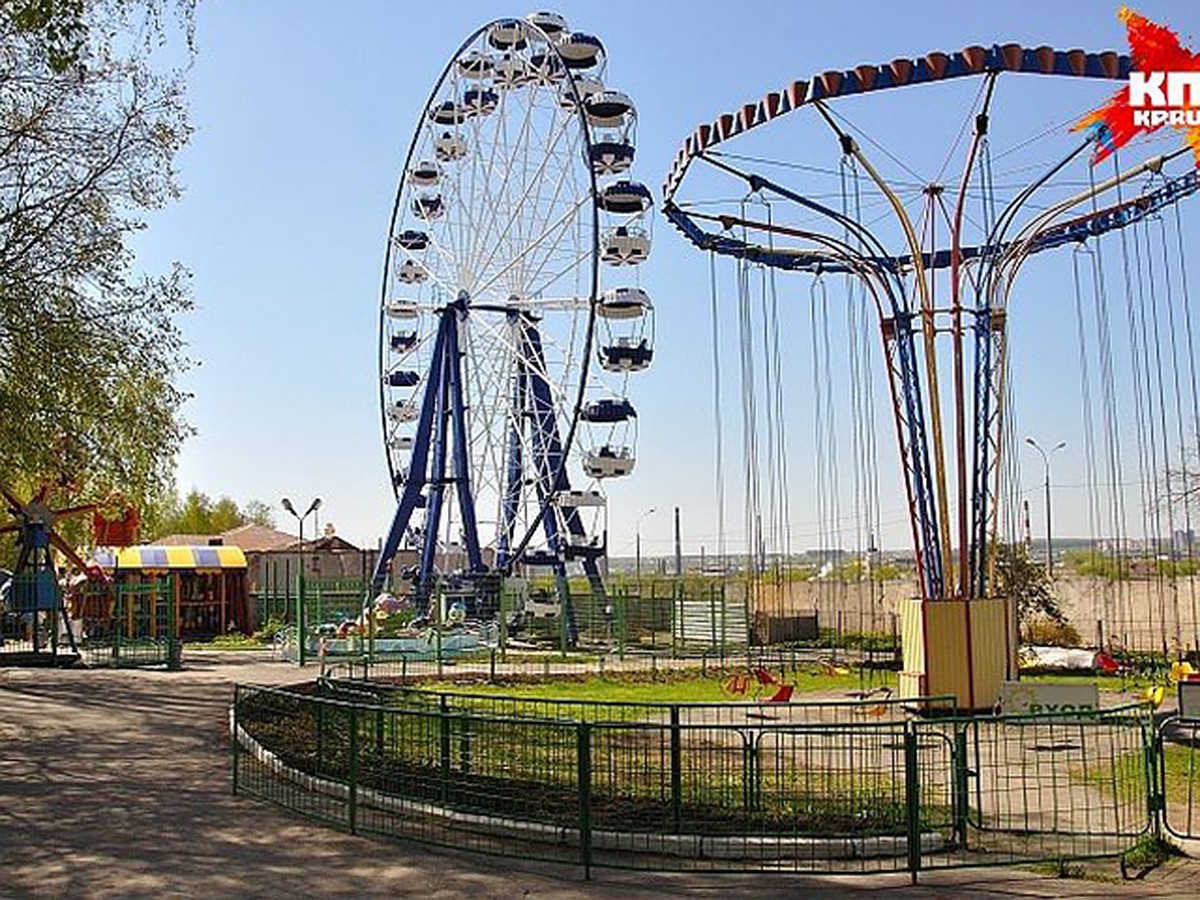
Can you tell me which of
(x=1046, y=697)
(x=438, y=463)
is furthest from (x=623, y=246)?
(x=1046, y=697)

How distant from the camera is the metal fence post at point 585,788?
928 cm

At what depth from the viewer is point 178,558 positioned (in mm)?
45625

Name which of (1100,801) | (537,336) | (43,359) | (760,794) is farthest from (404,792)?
(537,336)

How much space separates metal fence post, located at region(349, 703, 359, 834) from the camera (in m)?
10.7

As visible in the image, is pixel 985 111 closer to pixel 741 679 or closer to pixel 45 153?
pixel 741 679

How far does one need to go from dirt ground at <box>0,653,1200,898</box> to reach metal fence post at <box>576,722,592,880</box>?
0.14 metres

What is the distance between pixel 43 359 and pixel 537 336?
23649 millimetres

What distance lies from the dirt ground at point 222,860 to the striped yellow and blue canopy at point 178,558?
29.7 m

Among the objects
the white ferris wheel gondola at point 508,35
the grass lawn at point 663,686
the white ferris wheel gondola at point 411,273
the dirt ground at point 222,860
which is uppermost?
the white ferris wheel gondola at point 508,35

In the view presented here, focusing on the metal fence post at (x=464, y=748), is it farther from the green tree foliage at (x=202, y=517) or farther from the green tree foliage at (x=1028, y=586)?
the green tree foliage at (x=202, y=517)

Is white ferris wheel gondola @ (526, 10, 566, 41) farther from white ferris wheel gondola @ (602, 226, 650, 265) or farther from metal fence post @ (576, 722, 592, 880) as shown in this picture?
metal fence post @ (576, 722, 592, 880)

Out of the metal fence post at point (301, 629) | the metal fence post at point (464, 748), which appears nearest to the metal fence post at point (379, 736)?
the metal fence post at point (464, 748)

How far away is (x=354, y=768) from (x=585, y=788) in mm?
2151

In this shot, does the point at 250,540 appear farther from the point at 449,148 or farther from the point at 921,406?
the point at 921,406
